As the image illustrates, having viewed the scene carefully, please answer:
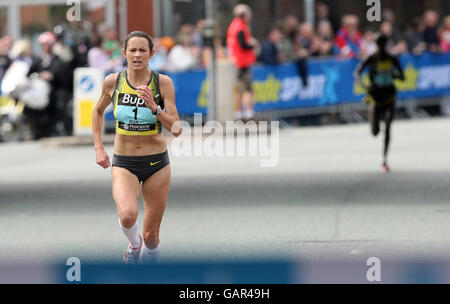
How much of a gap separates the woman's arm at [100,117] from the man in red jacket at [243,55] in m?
12.8

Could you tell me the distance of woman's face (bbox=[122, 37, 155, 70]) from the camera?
7.20 m

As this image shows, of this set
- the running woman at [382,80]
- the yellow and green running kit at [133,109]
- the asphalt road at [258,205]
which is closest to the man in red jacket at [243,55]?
the asphalt road at [258,205]

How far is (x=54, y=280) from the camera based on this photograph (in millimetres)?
8125

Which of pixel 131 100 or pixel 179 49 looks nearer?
pixel 131 100

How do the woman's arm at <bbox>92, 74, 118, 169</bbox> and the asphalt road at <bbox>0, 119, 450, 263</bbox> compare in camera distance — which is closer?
the woman's arm at <bbox>92, 74, 118, 169</bbox>

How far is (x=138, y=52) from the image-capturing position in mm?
7219

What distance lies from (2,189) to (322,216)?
509cm

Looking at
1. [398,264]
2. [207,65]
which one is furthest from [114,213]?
[207,65]

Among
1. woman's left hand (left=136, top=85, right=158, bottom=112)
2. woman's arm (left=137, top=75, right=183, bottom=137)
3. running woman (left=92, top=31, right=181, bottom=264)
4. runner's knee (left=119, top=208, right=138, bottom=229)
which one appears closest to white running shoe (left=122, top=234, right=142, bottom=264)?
running woman (left=92, top=31, right=181, bottom=264)

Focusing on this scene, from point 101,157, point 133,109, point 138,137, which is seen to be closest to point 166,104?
point 133,109

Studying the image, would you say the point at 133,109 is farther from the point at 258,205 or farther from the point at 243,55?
the point at 243,55

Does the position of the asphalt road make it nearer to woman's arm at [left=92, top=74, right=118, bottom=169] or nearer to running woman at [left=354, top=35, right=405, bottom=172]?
running woman at [left=354, top=35, right=405, bottom=172]

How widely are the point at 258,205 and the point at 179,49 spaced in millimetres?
10123

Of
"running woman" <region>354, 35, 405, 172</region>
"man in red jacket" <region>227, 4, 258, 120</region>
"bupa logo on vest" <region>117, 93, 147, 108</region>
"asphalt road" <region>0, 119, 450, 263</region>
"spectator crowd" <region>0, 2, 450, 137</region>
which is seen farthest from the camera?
"spectator crowd" <region>0, 2, 450, 137</region>
